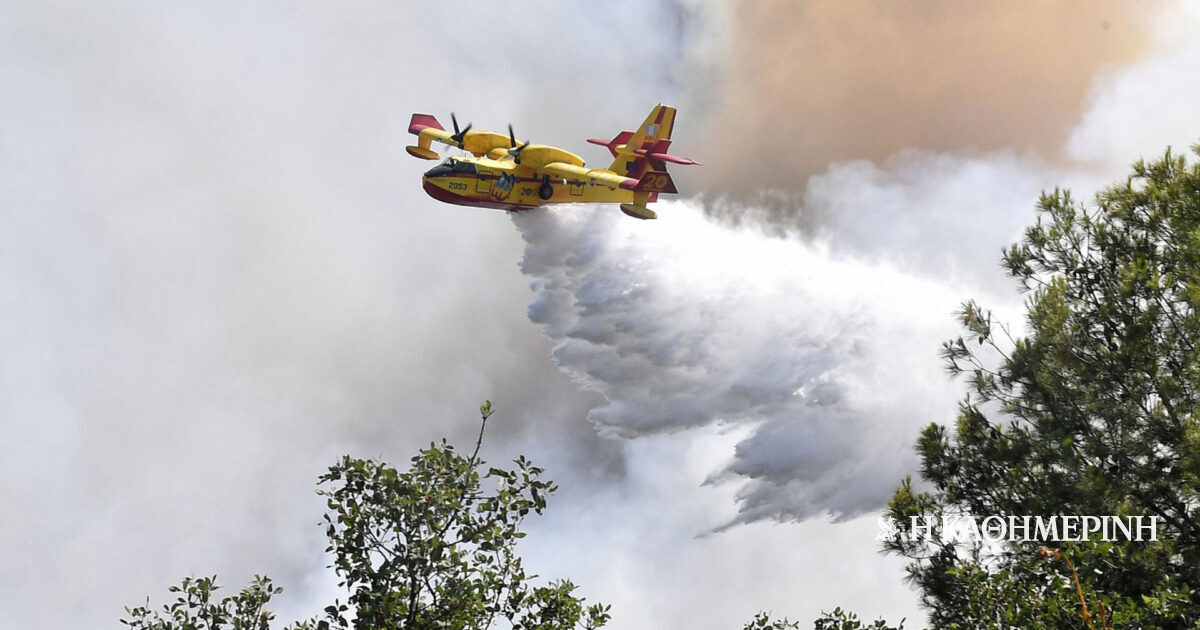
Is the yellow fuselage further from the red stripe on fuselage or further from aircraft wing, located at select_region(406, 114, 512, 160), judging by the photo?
aircraft wing, located at select_region(406, 114, 512, 160)

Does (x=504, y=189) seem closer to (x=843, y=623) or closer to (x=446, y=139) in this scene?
(x=446, y=139)

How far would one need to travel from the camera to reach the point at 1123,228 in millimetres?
22859

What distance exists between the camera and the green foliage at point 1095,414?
1870 centimetres

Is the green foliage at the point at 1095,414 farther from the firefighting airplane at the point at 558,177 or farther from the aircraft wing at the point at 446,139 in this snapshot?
the aircraft wing at the point at 446,139

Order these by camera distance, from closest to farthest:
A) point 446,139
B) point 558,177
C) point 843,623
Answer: point 843,623 → point 558,177 → point 446,139

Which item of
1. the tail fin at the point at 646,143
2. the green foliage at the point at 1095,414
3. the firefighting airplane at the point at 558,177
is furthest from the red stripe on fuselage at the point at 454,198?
the green foliage at the point at 1095,414

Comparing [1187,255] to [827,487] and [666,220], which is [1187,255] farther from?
[666,220]

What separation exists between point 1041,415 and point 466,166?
3161 centimetres

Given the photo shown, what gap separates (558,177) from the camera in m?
51.0

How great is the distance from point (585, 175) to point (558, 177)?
3.90ft

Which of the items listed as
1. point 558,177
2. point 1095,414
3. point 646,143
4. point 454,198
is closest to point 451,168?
point 454,198

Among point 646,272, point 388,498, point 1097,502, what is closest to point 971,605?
point 1097,502

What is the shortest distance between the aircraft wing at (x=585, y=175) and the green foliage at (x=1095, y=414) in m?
28.1

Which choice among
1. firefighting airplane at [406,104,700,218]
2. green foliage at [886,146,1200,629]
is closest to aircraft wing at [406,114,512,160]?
firefighting airplane at [406,104,700,218]
